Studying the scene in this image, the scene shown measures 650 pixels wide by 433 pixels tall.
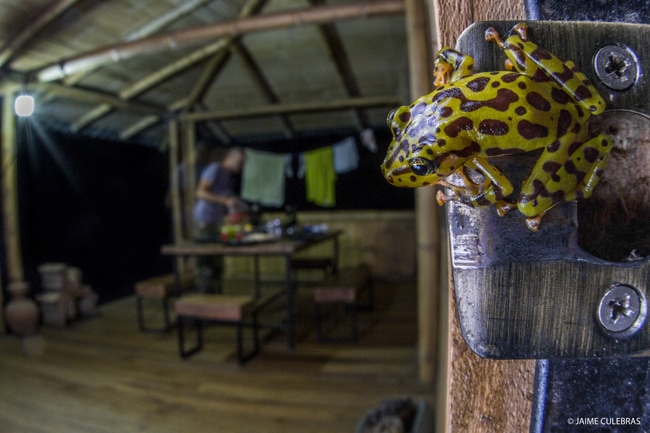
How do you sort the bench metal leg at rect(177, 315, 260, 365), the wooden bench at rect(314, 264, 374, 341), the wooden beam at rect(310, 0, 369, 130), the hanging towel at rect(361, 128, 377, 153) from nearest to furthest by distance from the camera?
1. the bench metal leg at rect(177, 315, 260, 365)
2. the wooden bench at rect(314, 264, 374, 341)
3. the wooden beam at rect(310, 0, 369, 130)
4. the hanging towel at rect(361, 128, 377, 153)

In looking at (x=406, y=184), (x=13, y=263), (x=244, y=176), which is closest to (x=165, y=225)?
(x=244, y=176)

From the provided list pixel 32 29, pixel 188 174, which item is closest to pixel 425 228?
pixel 32 29

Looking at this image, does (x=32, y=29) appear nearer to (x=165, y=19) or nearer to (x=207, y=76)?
(x=165, y=19)

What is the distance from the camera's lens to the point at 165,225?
5.77 meters

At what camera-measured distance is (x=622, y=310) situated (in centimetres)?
30

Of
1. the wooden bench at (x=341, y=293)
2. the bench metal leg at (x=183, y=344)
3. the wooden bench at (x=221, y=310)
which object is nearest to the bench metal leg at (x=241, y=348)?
the wooden bench at (x=221, y=310)

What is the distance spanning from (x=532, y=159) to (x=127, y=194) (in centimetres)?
568

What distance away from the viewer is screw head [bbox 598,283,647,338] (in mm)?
299

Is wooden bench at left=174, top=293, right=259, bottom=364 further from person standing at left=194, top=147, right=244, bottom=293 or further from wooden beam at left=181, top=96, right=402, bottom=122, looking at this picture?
wooden beam at left=181, top=96, right=402, bottom=122

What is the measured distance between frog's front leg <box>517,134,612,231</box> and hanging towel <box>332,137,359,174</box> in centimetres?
557

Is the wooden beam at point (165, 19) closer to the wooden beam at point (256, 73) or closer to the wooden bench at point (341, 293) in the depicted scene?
the wooden beam at point (256, 73)

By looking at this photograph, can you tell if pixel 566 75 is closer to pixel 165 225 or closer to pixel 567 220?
pixel 567 220

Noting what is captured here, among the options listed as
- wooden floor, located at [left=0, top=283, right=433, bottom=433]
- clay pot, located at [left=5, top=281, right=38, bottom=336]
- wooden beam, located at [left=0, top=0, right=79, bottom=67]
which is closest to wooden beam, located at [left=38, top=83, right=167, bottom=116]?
Answer: wooden beam, located at [left=0, top=0, right=79, bottom=67]

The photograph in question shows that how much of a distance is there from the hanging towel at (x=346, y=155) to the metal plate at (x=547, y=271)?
5523mm
